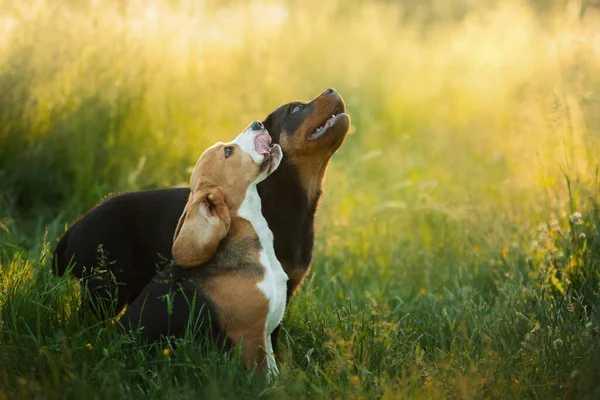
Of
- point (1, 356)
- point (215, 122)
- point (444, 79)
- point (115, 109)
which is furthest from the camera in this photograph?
point (444, 79)

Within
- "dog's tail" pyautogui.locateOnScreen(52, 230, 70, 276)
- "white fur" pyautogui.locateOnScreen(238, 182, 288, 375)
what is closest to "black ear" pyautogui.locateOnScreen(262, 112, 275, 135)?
"white fur" pyautogui.locateOnScreen(238, 182, 288, 375)

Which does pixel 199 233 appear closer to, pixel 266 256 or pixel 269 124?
pixel 266 256

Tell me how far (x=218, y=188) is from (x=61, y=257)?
1.30 m

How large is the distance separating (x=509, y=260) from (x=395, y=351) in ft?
5.00

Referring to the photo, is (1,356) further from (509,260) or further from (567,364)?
(509,260)

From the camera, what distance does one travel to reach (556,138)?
689 cm

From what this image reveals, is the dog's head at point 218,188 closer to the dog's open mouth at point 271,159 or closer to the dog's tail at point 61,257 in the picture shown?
the dog's open mouth at point 271,159

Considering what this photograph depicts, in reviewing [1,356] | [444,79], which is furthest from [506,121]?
[1,356]

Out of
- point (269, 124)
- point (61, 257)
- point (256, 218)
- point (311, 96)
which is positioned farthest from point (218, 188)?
point (311, 96)

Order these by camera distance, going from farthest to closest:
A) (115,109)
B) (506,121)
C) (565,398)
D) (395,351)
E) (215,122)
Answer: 1. (506,121)
2. (215,122)
3. (115,109)
4. (395,351)
5. (565,398)

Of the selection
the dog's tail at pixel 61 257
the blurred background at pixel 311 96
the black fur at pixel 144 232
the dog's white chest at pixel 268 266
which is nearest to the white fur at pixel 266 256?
the dog's white chest at pixel 268 266

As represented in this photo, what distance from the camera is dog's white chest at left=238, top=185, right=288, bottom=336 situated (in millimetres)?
3846

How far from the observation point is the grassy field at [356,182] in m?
3.58

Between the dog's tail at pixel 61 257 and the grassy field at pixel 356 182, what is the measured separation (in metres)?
0.08
